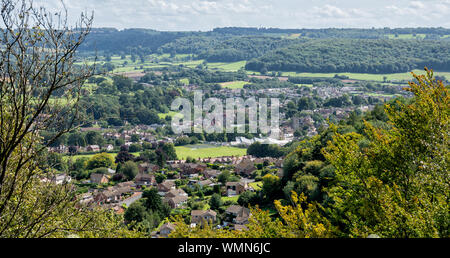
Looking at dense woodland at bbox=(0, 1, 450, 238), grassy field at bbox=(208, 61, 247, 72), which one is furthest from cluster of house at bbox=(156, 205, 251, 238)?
grassy field at bbox=(208, 61, 247, 72)

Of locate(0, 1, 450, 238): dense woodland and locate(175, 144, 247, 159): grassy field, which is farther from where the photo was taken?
locate(175, 144, 247, 159): grassy field

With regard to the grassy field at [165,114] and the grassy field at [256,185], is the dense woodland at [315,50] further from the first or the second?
the grassy field at [256,185]

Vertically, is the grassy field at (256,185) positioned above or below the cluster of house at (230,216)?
below

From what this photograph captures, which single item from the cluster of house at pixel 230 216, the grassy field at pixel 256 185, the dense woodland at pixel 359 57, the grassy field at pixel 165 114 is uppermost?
the dense woodland at pixel 359 57

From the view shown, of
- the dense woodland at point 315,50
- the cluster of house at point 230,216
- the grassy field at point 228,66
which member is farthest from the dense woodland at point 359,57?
the cluster of house at point 230,216

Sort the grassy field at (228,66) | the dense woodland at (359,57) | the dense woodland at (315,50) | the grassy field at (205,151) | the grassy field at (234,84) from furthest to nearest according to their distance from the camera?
1. the grassy field at (228,66)
2. the dense woodland at (315,50)
3. the dense woodland at (359,57)
4. the grassy field at (234,84)
5. the grassy field at (205,151)

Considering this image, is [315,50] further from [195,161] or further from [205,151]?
[195,161]

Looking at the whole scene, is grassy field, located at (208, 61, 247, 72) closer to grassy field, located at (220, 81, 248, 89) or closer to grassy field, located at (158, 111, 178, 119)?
grassy field, located at (220, 81, 248, 89)
